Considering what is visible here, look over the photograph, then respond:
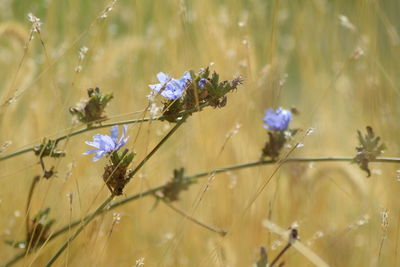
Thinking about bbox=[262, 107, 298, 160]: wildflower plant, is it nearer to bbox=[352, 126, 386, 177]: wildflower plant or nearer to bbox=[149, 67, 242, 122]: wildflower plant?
bbox=[352, 126, 386, 177]: wildflower plant

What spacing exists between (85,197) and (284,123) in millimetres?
487

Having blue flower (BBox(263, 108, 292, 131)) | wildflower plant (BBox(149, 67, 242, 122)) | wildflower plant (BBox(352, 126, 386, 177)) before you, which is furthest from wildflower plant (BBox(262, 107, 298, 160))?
wildflower plant (BBox(149, 67, 242, 122))

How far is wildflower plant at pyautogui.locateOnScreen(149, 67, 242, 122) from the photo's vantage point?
2.77 feet

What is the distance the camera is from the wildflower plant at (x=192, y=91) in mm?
846

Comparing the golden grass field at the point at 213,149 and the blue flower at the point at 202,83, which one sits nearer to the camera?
the blue flower at the point at 202,83

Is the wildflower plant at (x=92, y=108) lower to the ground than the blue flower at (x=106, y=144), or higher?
higher

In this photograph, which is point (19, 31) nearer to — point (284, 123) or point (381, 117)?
point (284, 123)

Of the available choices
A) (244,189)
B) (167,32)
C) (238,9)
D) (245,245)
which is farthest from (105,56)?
(245,245)

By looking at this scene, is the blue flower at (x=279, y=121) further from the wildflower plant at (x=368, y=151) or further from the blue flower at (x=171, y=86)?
the blue flower at (x=171, y=86)

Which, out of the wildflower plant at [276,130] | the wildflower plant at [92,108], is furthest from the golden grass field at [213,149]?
the wildflower plant at [92,108]

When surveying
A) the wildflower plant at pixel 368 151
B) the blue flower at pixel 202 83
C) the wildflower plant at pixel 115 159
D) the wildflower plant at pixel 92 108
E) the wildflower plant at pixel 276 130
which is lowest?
the wildflower plant at pixel 115 159

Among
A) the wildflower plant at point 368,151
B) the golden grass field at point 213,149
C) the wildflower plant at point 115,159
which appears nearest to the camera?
the wildflower plant at point 115,159

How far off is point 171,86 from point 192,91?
3cm

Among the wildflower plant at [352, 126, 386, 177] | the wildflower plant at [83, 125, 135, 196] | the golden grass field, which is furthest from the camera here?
the golden grass field
